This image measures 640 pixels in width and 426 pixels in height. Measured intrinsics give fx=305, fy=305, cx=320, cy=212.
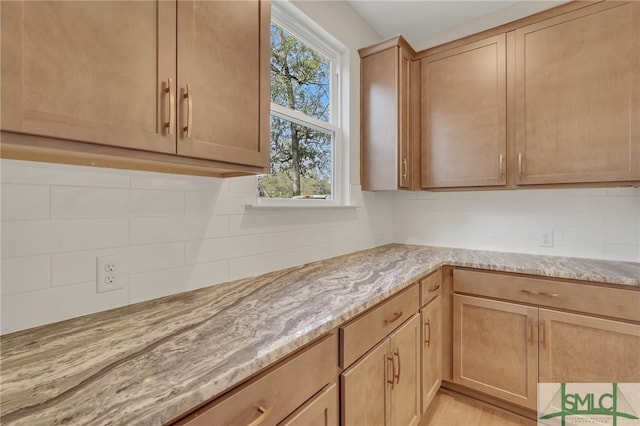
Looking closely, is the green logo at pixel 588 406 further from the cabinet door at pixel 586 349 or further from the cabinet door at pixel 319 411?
the cabinet door at pixel 319 411

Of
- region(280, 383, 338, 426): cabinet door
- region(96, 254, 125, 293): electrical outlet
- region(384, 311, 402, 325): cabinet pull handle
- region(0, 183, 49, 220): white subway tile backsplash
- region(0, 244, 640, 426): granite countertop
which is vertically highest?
region(0, 183, 49, 220): white subway tile backsplash

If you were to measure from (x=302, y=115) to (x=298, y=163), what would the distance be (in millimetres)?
293

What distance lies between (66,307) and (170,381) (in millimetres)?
565

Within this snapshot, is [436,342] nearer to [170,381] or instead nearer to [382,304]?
[382,304]

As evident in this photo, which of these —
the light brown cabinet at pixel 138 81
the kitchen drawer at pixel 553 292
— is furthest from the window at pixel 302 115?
the kitchen drawer at pixel 553 292

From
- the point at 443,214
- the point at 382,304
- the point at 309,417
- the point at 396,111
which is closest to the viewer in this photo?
the point at 309,417

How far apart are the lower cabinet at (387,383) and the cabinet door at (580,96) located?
1302mm

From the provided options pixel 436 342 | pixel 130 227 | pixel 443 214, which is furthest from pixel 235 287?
pixel 443 214

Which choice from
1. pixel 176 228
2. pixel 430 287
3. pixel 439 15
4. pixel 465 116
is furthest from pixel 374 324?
pixel 439 15

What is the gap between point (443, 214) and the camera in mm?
2568

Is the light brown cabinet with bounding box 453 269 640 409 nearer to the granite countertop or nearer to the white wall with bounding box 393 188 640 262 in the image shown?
the granite countertop

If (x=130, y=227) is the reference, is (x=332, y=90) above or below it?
above

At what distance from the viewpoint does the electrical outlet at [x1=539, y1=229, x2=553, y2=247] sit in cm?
215

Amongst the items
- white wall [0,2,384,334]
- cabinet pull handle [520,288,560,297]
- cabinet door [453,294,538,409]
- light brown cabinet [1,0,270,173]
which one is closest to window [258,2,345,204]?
white wall [0,2,384,334]
